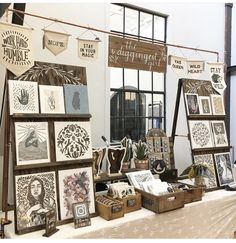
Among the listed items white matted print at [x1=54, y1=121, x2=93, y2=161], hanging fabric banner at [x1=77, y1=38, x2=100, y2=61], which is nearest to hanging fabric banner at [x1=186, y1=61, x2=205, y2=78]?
hanging fabric banner at [x1=77, y1=38, x2=100, y2=61]

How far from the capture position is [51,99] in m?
2.16

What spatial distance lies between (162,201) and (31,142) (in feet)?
3.93

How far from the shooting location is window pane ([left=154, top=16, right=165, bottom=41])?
3826mm

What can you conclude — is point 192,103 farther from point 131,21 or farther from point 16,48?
point 16,48

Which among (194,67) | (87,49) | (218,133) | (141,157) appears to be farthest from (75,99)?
(218,133)

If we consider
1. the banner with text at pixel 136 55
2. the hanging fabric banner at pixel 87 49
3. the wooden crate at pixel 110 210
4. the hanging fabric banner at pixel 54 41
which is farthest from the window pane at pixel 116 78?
the wooden crate at pixel 110 210

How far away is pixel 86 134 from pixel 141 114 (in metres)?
1.63

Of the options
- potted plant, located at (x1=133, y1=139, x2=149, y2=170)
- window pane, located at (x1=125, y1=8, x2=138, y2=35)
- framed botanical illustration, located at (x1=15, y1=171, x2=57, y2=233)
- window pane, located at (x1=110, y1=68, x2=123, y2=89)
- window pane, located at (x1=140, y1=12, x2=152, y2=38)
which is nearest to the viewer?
framed botanical illustration, located at (x1=15, y1=171, x2=57, y2=233)

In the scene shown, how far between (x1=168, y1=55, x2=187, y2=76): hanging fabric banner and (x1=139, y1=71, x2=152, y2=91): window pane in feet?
2.32

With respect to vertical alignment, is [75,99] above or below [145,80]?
below

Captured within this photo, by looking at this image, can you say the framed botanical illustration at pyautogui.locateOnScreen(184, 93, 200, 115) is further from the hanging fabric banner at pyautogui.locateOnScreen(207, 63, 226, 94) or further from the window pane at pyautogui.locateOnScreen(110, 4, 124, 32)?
the window pane at pyautogui.locateOnScreen(110, 4, 124, 32)

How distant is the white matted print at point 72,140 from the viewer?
84.2 inches

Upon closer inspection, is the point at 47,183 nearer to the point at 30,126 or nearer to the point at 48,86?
the point at 30,126

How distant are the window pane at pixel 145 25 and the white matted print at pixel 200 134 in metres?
1.45
